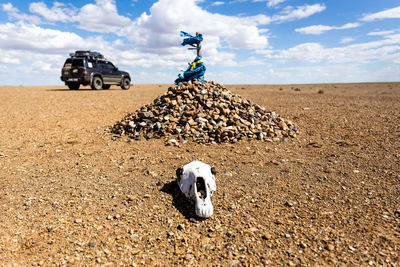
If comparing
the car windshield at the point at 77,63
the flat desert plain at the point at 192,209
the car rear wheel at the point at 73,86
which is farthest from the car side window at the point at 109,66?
the flat desert plain at the point at 192,209

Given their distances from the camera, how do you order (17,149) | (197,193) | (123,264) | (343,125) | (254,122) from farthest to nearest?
(343,125)
(254,122)
(17,149)
(197,193)
(123,264)

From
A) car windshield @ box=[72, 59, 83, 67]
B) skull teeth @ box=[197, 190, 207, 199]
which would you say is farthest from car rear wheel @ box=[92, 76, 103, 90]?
skull teeth @ box=[197, 190, 207, 199]

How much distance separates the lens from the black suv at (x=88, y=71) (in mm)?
16127

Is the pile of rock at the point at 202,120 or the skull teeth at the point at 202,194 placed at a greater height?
the pile of rock at the point at 202,120

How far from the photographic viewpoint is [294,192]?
3.91 m

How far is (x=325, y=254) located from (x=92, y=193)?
3.22 meters

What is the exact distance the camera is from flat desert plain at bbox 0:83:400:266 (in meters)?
2.73

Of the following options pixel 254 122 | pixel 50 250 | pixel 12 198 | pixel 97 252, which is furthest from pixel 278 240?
pixel 254 122

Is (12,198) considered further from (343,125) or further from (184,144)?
(343,125)

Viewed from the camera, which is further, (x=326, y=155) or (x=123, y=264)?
(x=326, y=155)

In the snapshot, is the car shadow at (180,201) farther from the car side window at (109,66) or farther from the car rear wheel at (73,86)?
the car rear wheel at (73,86)

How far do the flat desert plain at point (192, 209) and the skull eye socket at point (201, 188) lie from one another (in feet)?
0.79

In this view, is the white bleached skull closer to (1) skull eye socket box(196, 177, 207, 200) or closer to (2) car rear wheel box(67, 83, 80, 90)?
(1) skull eye socket box(196, 177, 207, 200)

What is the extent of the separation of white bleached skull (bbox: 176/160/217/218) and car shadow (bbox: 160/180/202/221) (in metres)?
0.11
